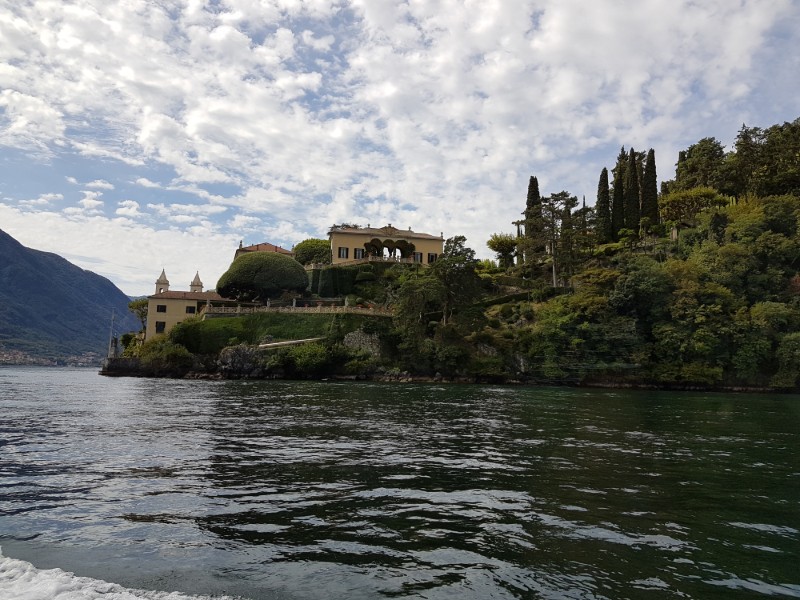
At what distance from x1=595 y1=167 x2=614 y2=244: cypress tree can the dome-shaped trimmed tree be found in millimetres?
50330

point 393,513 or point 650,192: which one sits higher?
point 650,192

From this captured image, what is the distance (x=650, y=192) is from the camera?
87.2 metres

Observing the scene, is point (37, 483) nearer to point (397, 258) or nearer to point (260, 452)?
point (260, 452)

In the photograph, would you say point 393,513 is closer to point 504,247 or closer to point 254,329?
point 254,329

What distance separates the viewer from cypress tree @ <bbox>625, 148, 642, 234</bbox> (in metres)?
87.1

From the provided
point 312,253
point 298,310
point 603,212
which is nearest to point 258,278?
point 298,310

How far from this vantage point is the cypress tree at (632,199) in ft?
286

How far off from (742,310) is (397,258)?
52.1 meters

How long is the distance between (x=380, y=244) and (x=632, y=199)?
4344 cm

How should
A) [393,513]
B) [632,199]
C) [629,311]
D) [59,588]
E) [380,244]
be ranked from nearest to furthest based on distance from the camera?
1. [59,588]
2. [393,513]
3. [629,311]
4. [632,199]
5. [380,244]

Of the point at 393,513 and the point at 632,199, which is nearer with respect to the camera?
the point at 393,513

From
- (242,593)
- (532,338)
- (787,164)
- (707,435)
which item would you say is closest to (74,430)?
(242,593)

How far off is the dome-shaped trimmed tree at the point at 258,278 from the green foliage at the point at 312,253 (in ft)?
53.6

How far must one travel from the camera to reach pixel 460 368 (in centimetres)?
6341
